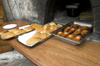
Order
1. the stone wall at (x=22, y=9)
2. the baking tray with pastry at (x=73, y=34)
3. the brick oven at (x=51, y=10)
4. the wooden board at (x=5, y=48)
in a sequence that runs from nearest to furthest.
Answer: the baking tray with pastry at (x=73, y=34), the brick oven at (x=51, y=10), the stone wall at (x=22, y=9), the wooden board at (x=5, y=48)

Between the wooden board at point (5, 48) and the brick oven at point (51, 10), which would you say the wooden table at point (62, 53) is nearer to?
the brick oven at point (51, 10)

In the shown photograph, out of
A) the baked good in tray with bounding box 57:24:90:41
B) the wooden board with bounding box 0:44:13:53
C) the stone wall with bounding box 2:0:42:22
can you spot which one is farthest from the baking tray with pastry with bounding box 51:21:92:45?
the wooden board with bounding box 0:44:13:53

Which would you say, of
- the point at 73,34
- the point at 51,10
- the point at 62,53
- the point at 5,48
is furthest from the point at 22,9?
the point at 62,53

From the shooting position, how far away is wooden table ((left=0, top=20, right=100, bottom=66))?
2.18 feet

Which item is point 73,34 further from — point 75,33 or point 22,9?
point 22,9

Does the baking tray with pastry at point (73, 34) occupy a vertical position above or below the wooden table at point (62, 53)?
above

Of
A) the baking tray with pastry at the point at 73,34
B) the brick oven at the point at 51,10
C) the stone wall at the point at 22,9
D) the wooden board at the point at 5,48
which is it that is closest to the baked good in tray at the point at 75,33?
the baking tray with pastry at the point at 73,34

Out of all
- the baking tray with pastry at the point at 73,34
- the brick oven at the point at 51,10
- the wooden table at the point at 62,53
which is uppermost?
the brick oven at the point at 51,10

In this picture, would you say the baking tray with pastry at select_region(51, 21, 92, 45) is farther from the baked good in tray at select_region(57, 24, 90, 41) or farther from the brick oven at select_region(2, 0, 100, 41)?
the brick oven at select_region(2, 0, 100, 41)

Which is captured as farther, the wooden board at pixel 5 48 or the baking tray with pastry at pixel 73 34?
the wooden board at pixel 5 48

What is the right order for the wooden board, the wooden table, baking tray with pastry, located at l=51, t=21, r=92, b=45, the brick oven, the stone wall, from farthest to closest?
the wooden board < the stone wall < the brick oven < baking tray with pastry, located at l=51, t=21, r=92, b=45 < the wooden table

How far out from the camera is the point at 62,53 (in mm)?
774

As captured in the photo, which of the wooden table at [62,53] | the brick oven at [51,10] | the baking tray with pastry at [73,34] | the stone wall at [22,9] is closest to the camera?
the wooden table at [62,53]

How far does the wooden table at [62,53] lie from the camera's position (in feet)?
2.18
